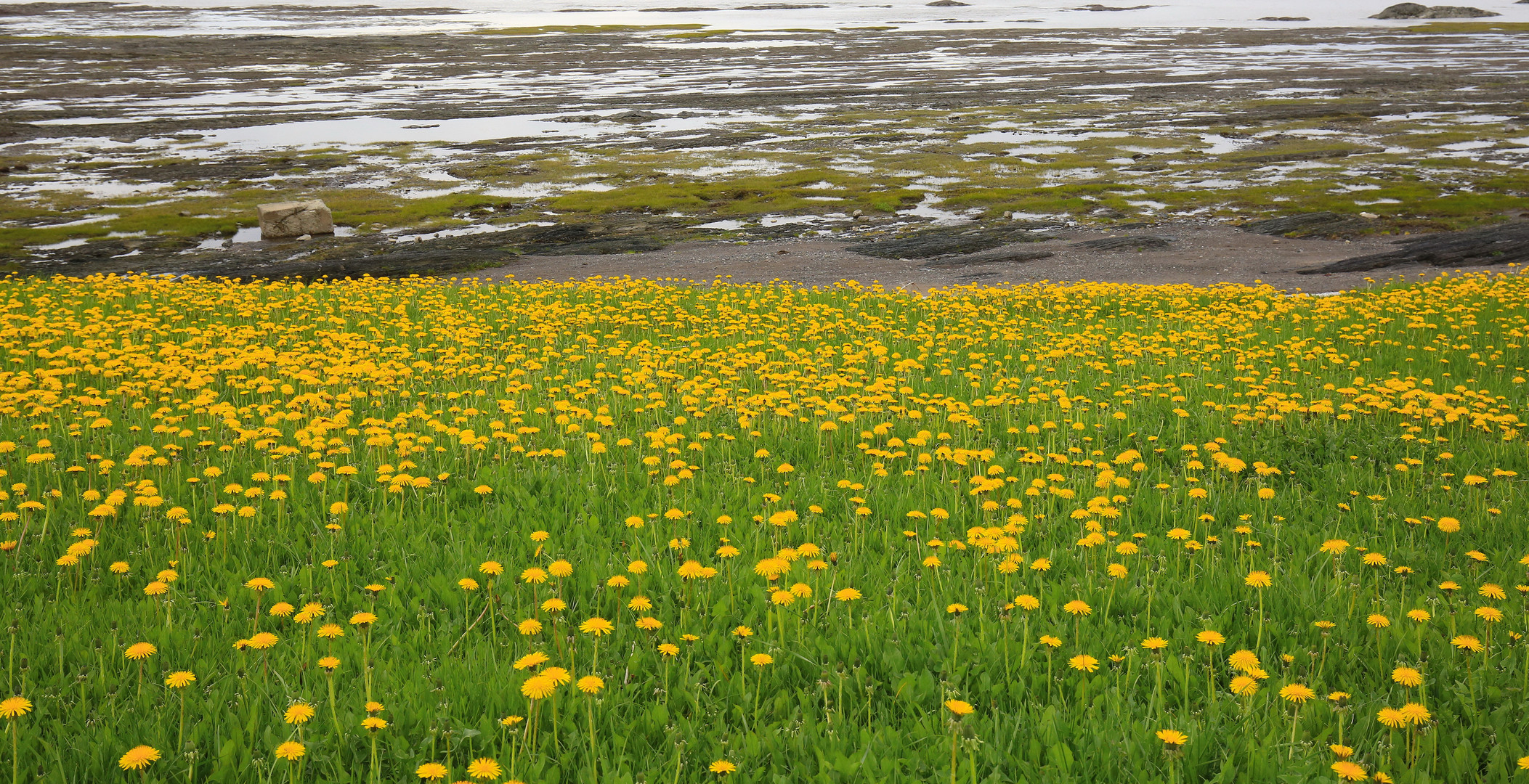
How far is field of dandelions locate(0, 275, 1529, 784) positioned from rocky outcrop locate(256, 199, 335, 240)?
23.5 meters

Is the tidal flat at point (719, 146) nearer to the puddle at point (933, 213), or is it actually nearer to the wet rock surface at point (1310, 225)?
the puddle at point (933, 213)

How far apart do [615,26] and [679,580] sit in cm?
19716

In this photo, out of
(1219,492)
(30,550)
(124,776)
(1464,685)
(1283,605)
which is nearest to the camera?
(124,776)

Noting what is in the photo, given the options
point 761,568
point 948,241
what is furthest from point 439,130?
point 761,568

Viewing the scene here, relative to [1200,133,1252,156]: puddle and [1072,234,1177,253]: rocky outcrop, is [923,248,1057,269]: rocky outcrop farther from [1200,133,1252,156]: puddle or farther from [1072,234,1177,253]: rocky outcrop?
[1200,133,1252,156]: puddle

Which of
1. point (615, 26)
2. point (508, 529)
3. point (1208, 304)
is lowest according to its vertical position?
point (1208, 304)

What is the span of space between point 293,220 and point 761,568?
32629mm

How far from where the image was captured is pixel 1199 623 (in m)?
4.73

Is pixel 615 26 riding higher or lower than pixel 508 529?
higher

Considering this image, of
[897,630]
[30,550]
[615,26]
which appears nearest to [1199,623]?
[897,630]

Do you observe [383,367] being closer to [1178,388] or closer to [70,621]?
[70,621]

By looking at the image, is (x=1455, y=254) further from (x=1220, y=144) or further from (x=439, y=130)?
(x=439, y=130)

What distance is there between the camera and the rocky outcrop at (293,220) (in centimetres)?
3192

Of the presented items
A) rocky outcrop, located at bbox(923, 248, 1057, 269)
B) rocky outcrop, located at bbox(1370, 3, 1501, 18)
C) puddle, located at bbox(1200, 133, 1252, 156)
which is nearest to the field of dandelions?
rocky outcrop, located at bbox(923, 248, 1057, 269)
